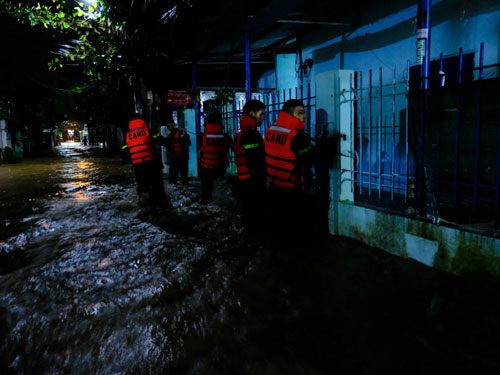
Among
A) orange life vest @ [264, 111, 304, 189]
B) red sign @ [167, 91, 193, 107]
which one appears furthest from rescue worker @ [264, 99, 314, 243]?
red sign @ [167, 91, 193, 107]

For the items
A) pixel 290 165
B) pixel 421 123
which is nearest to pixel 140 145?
pixel 290 165

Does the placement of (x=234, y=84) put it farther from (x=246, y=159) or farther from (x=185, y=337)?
(x=185, y=337)

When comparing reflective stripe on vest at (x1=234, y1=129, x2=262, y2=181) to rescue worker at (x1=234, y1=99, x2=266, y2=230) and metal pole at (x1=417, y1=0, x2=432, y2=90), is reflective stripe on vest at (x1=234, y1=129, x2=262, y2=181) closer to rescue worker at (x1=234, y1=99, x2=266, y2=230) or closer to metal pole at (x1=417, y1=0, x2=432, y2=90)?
rescue worker at (x1=234, y1=99, x2=266, y2=230)

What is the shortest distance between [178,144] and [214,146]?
3.68 m

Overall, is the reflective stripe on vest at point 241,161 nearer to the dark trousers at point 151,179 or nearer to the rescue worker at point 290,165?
the rescue worker at point 290,165

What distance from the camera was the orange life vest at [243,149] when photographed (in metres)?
5.27

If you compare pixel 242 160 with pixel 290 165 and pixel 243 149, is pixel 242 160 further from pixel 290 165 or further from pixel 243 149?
pixel 290 165

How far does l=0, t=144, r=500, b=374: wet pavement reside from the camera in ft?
9.21

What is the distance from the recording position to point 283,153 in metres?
4.81

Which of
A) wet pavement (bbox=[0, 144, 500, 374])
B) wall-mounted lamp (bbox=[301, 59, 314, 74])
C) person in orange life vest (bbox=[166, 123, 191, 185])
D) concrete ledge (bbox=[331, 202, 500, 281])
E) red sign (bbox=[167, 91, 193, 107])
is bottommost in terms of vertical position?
wet pavement (bbox=[0, 144, 500, 374])

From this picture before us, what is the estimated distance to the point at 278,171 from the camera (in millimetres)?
4945

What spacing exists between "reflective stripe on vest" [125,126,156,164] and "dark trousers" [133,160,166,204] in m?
0.13

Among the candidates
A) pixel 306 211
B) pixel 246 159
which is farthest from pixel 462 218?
pixel 246 159

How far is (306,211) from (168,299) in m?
2.37
